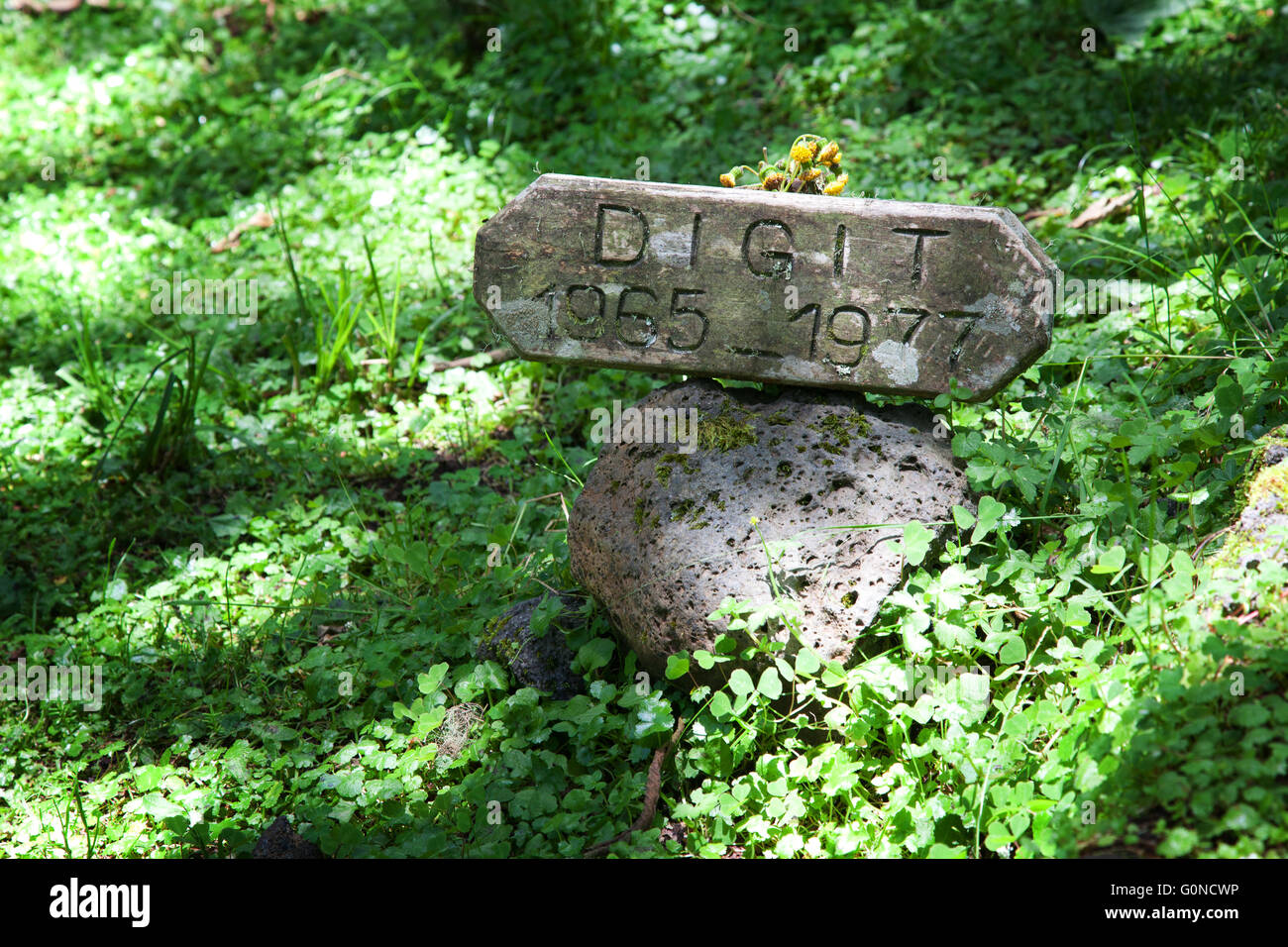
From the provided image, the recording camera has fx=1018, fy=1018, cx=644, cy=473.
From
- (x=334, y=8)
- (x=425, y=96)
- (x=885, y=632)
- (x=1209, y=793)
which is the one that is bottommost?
(x=1209, y=793)

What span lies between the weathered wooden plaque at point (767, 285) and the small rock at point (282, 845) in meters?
1.42

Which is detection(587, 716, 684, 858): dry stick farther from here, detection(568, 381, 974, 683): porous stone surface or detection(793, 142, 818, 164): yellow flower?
detection(793, 142, 818, 164): yellow flower

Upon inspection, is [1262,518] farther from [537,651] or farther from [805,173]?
[537,651]

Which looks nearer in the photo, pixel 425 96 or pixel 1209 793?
pixel 1209 793

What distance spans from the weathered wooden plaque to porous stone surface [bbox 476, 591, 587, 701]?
2.51 ft

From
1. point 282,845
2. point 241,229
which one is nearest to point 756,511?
point 282,845

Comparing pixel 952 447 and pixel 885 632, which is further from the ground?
pixel 952 447

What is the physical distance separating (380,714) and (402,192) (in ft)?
10.9

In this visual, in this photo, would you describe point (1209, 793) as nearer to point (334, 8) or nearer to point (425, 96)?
point (425, 96)

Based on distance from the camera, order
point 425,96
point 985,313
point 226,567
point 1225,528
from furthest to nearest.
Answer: point 425,96, point 226,567, point 985,313, point 1225,528

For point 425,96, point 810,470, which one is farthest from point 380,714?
point 425,96

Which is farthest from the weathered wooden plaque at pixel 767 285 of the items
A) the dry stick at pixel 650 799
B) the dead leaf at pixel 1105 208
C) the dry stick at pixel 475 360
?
the dead leaf at pixel 1105 208

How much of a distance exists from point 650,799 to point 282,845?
0.92 metres

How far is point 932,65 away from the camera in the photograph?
564 cm
